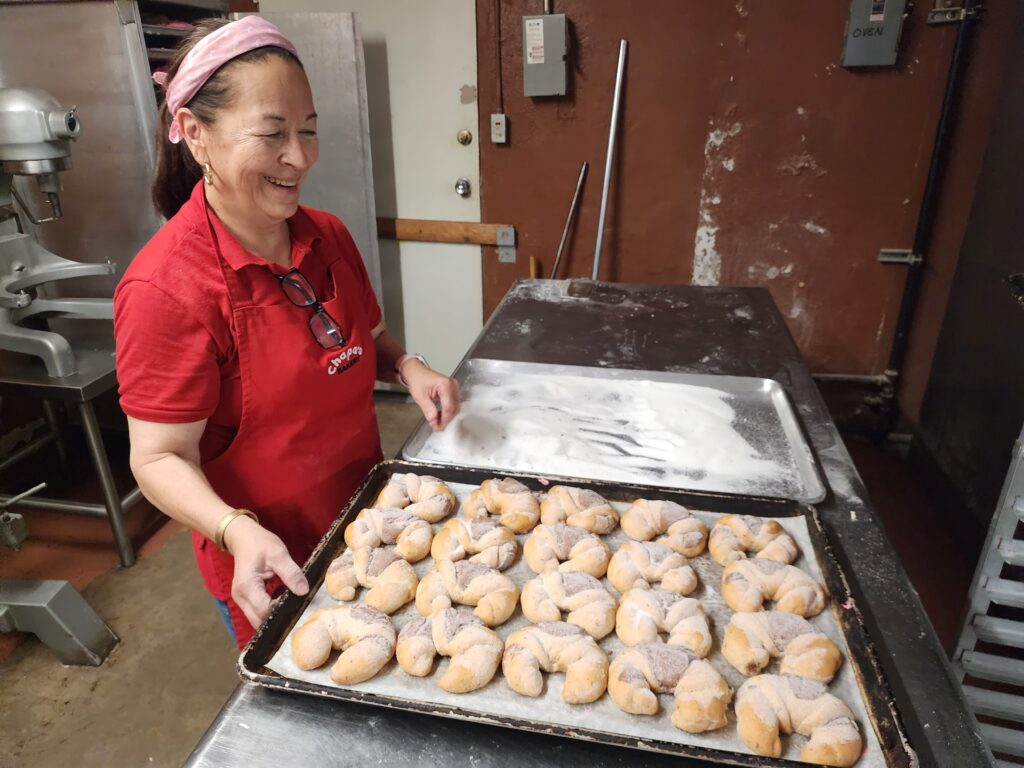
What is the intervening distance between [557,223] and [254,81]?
2.63 meters

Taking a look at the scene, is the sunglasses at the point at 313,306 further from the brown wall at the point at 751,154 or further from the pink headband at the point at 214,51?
the brown wall at the point at 751,154

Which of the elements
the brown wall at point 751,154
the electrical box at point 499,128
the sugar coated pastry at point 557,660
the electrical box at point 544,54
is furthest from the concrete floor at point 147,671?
the electrical box at point 544,54

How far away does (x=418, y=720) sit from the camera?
2.66ft

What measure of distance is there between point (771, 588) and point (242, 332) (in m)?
0.93

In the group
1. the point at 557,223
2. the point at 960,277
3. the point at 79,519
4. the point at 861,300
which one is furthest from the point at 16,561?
the point at 960,277

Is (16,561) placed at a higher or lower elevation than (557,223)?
lower

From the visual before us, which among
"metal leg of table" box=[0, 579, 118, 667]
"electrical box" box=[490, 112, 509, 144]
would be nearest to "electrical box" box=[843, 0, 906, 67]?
"electrical box" box=[490, 112, 509, 144]

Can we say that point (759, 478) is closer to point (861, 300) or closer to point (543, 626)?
point (543, 626)

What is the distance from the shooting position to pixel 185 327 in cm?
103

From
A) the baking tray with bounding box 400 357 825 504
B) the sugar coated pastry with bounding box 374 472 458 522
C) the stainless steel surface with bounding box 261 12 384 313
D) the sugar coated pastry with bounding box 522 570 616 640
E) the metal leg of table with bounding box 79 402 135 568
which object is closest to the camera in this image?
the sugar coated pastry with bounding box 522 570 616 640

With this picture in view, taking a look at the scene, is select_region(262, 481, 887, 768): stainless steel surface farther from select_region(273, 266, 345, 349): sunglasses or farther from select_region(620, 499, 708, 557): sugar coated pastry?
select_region(273, 266, 345, 349): sunglasses

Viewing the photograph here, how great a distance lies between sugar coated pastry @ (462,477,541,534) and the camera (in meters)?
1.13

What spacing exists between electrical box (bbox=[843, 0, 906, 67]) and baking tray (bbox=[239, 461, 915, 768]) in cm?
261

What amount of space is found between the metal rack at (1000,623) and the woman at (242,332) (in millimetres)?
1442
